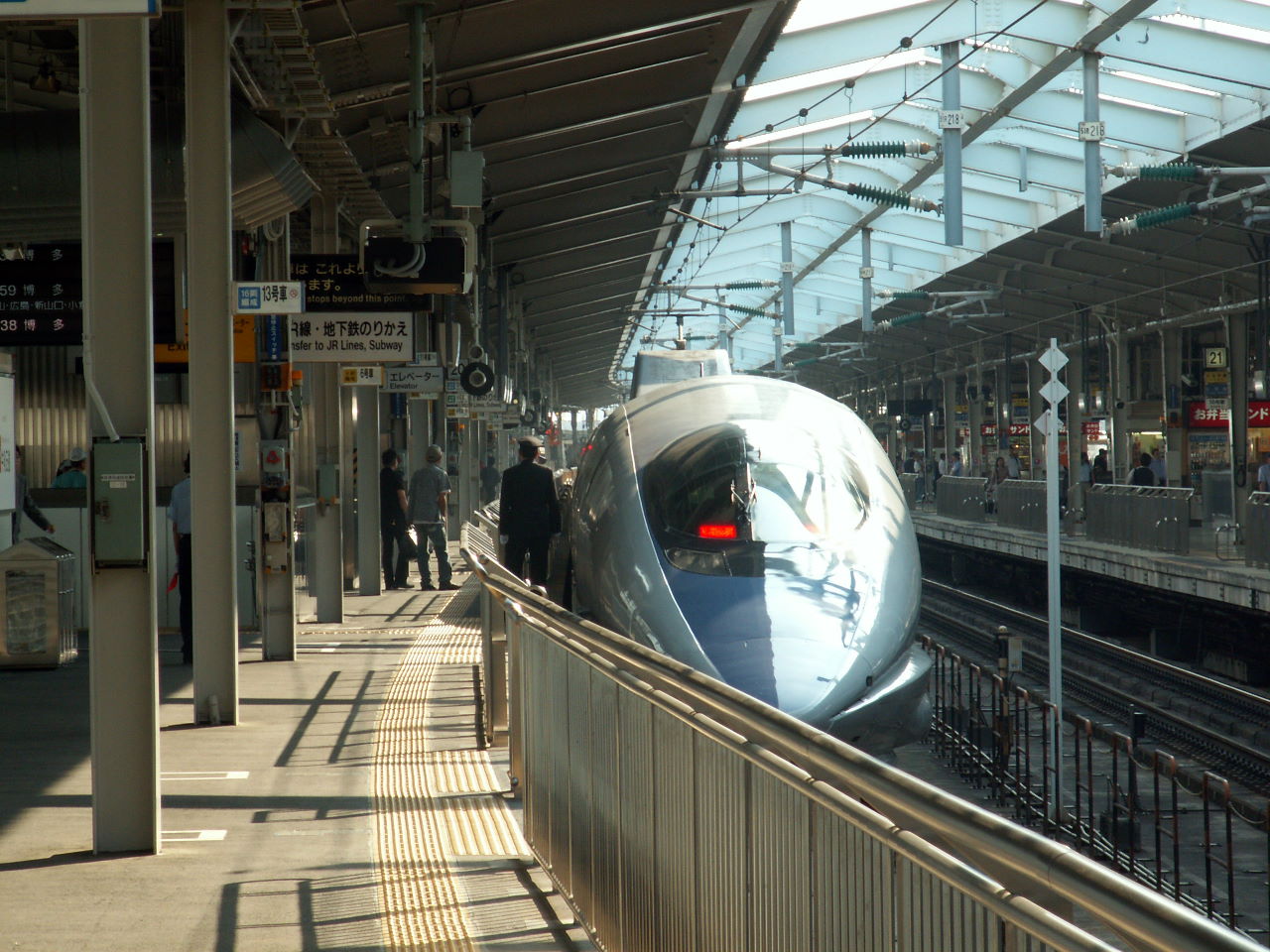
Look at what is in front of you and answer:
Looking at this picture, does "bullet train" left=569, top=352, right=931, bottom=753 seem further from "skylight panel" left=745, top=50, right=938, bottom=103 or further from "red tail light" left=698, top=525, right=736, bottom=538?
"skylight panel" left=745, top=50, right=938, bottom=103

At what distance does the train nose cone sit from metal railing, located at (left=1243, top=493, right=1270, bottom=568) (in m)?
11.7

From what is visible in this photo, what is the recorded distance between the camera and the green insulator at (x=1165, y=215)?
17.4 metres

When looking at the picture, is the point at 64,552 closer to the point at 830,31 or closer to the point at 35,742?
the point at 35,742

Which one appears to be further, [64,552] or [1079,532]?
[1079,532]

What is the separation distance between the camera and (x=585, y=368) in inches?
2591

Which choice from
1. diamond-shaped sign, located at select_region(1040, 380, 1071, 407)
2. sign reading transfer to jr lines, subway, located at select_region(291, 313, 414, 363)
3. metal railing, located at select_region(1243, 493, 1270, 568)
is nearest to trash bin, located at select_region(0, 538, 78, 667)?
sign reading transfer to jr lines, subway, located at select_region(291, 313, 414, 363)

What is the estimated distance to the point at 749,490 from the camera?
8727 mm

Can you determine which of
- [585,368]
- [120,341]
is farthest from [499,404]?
[585,368]

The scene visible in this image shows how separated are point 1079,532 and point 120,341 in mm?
24786

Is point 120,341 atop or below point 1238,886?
atop

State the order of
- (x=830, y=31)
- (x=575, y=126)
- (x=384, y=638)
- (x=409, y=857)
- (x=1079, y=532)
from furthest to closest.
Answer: (x=1079, y=532), (x=830, y=31), (x=575, y=126), (x=384, y=638), (x=409, y=857)

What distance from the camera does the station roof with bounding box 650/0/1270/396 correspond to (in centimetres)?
1817

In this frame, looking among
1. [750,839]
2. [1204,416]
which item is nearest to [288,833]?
[750,839]

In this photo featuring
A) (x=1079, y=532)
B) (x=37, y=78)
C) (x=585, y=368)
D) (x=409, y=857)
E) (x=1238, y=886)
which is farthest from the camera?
(x=585, y=368)
